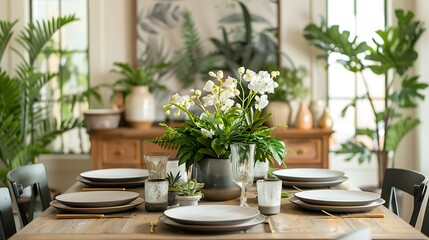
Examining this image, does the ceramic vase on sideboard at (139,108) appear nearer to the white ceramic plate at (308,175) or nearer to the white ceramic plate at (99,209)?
the white ceramic plate at (308,175)

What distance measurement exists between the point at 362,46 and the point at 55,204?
2.98 m

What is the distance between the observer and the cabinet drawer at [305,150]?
16.0 ft

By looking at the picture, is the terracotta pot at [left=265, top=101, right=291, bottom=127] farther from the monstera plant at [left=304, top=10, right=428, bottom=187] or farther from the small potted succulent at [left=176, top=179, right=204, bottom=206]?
the small potted succulent at [left=176, top=179, right=204, bottom=206]

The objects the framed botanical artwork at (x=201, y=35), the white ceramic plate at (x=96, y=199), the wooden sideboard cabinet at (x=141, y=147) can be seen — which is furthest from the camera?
the framed botanical artwork at (x=201, y=35)

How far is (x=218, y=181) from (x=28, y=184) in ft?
2.96

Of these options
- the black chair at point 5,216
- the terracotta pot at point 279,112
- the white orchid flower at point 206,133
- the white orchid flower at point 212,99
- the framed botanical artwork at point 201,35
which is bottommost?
the black chair at point 5,216

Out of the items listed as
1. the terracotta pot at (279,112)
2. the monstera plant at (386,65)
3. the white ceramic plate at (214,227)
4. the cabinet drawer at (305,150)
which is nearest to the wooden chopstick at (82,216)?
the white ceramic plate at (214,227)

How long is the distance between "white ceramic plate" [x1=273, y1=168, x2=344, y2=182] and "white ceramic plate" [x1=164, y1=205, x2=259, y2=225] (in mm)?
790

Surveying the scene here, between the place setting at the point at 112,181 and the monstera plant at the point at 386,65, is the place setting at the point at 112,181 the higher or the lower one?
the lower one

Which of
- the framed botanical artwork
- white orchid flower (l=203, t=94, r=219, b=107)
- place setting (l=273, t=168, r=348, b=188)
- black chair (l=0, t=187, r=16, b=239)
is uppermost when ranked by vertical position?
the framed botanical artwork

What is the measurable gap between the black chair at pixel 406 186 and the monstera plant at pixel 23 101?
2.69 metres

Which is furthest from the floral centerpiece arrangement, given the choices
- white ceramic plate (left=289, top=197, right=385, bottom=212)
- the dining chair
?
the dining chair

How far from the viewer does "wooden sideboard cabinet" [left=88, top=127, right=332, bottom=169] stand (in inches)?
193

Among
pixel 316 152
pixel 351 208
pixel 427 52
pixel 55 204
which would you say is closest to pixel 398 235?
pixel 351 208
